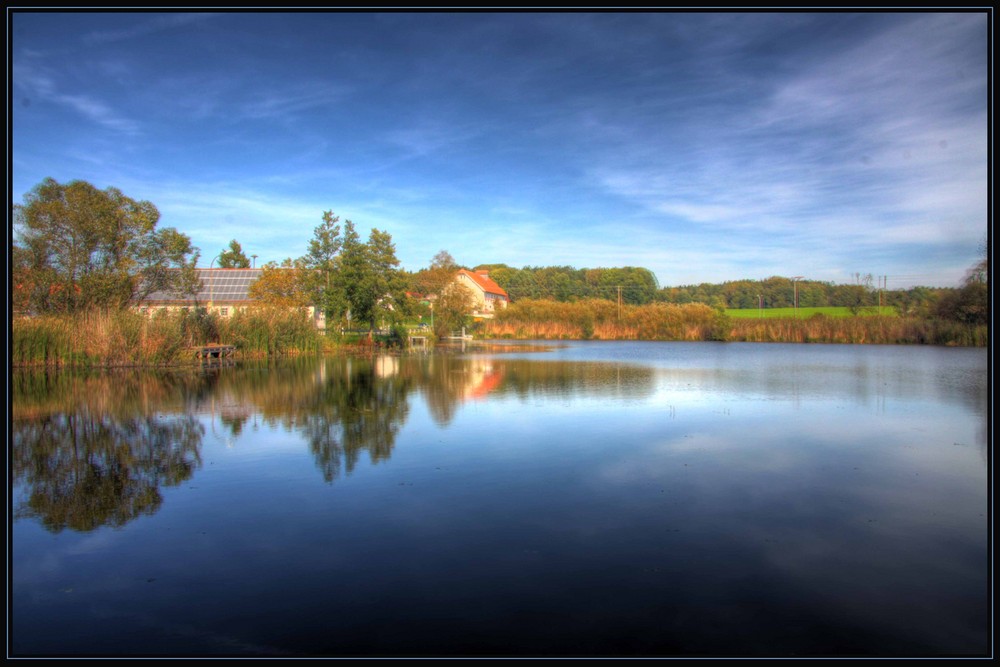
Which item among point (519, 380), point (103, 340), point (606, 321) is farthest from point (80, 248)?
point (606, 321)

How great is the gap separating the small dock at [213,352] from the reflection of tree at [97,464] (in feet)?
47.4

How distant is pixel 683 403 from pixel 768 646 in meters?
9.75

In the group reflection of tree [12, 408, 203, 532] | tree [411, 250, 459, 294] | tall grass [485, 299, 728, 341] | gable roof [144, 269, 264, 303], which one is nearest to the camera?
reflection of tree [12, 408, 203, 532]

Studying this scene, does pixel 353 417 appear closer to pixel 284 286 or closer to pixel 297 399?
pixel 297 399

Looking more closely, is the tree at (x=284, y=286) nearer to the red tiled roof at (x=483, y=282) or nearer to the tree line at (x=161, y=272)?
the tree line at (x=161, y=272)

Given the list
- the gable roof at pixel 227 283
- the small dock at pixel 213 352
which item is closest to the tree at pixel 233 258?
the gable roof at pixel 227 283

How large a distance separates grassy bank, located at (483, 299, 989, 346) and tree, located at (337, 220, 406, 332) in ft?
62.9

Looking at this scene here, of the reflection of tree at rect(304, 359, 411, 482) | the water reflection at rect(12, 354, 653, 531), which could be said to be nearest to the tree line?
the water reflection at rect(12, 354, 653, 531)

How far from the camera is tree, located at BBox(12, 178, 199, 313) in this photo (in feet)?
87.2

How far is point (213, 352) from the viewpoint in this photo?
1067 inches

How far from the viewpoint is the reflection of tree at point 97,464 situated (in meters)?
6.31

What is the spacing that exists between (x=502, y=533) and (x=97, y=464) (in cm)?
599

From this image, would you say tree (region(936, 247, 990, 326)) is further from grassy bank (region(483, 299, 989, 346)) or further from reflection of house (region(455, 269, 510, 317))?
reflection of house (region(455, 269, 510, 317))

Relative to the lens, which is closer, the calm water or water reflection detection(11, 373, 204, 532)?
the calm water
